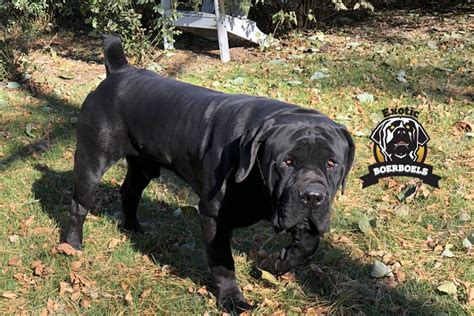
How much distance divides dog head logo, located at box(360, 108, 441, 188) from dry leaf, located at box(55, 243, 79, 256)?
236cm

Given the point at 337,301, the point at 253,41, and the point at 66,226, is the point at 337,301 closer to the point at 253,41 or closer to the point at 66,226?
the point at 66,226

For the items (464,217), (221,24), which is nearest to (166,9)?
(221,24)

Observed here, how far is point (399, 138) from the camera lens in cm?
541

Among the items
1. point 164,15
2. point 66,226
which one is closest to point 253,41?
point 164,15

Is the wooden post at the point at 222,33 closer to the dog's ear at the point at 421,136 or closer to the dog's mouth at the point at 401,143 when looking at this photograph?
the dog's ear at the point at 421,136

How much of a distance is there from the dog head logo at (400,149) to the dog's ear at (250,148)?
2.27m

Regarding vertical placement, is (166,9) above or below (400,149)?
above

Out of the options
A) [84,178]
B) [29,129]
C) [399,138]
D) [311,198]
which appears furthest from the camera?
[29,129]

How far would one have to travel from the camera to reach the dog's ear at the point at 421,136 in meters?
5.34

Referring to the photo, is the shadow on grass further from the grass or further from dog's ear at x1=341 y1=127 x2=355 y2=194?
dog's ear at x1=341 y1=127 x2=355 y2=194

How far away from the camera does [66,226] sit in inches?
164

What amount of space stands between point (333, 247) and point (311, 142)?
56.1 inches

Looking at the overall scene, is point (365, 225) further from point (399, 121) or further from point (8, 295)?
point (8, 295)

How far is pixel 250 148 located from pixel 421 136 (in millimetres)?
3213
